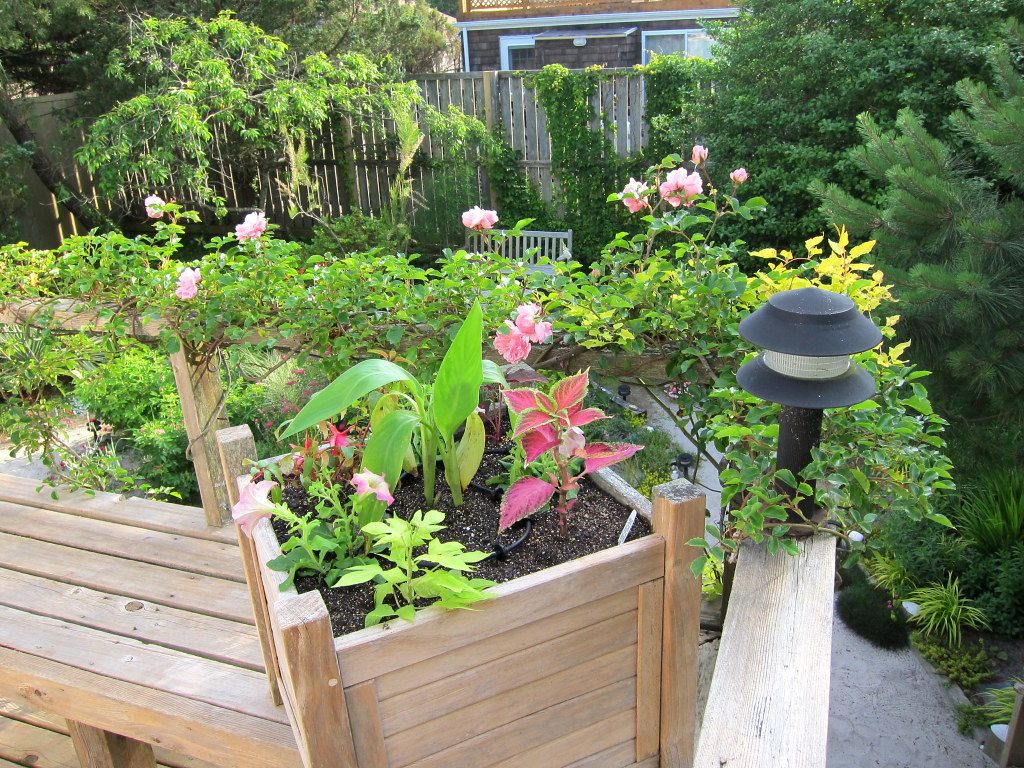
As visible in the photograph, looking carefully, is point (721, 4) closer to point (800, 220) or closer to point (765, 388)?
point (800, 220)

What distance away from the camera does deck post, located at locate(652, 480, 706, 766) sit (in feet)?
3.40

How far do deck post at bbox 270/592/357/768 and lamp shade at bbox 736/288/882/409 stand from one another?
65 centimetres

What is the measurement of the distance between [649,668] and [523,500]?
289 millimetres

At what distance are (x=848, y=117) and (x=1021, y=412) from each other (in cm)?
264

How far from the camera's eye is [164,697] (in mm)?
1530

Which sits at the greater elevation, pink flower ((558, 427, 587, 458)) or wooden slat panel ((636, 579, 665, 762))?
pink flower ((558, 427, 587, 458))

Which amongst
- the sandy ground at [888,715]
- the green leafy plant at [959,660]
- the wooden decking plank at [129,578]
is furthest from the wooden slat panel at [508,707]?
the green leafy plant at [959,660]

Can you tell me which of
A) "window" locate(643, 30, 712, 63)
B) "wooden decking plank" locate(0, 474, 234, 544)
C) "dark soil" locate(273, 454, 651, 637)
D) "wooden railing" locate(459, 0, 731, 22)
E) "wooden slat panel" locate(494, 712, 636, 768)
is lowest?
"wooden decking plank" locate(0, 474, 234, 544)

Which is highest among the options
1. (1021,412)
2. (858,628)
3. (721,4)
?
(721,4)

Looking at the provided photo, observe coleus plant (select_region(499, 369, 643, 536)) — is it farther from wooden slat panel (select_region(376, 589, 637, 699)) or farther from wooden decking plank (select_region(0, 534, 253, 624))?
wooden decking plank (select_region(0, 534, 253, 624))

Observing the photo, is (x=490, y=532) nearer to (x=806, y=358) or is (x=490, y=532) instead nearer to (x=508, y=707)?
(x=508, y=707)

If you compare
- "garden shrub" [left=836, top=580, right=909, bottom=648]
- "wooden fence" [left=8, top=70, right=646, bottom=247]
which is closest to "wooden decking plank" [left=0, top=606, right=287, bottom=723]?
"garden shrub" [left=836, top=580, right=909, bottom=648]

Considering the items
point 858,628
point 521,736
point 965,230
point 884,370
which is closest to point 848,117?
point 965,230

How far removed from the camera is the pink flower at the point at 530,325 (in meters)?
1.26
